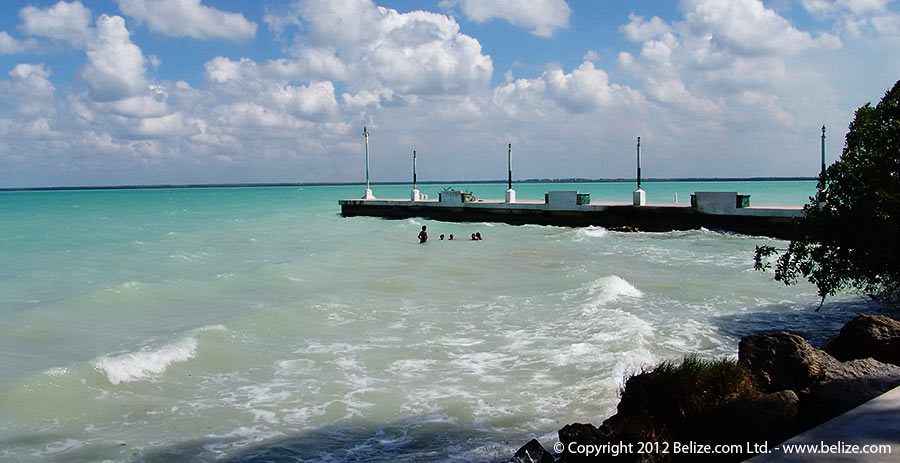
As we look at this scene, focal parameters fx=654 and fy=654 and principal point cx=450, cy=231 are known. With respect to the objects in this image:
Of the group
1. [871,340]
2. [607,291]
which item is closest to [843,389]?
[871,340]

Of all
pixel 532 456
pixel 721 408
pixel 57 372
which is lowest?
pixel 57 372

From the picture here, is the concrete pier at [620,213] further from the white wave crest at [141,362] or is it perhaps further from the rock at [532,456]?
the rock at [532,456]

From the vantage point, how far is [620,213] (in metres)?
36.9

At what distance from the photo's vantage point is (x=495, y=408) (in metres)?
8.31

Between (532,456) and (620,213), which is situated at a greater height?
(620,213)

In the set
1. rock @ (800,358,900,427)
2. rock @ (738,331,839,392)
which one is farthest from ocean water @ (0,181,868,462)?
Answer: rock @ (800,358,900,427)

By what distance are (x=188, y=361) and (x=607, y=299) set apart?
9192 millimetres

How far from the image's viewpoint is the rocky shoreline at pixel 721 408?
5.27m

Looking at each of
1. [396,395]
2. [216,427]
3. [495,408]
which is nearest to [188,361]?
[216,427]

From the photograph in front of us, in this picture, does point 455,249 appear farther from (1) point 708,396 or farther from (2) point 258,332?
(1) point 708,396

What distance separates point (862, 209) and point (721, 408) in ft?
18.8

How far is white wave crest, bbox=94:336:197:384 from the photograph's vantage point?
33.2ft

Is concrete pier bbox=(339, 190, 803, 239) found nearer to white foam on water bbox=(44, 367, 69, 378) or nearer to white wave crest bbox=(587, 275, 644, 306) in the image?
white wave crest bbox=(587, 275, 644, 306)

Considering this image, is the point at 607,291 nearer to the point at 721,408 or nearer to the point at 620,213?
the point at 721,408
